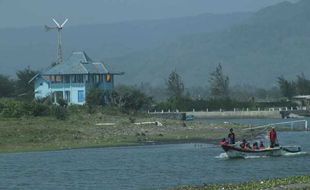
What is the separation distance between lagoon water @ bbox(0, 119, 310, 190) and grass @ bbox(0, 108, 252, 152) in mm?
4651

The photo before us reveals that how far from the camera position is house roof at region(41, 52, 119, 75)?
420 feet

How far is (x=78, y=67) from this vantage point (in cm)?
12888

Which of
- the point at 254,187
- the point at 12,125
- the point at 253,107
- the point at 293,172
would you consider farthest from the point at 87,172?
the point at 253,107

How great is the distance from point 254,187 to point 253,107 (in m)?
138

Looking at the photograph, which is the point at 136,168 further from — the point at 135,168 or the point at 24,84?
the point at 24,84

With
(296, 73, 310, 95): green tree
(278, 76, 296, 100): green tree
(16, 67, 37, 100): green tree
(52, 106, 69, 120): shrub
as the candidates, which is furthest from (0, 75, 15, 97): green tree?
(296, 73, 310, 95): green tree

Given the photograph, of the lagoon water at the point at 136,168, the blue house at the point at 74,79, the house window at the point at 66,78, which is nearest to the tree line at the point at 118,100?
the blue house at the point at 74,79

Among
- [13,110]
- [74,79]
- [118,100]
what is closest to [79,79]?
[74,79]

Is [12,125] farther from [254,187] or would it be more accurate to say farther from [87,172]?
[254,187]

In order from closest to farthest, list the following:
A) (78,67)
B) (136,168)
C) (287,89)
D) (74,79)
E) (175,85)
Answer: (136,168) < (74,79) < (78,67) < (287,89) < (175,85)

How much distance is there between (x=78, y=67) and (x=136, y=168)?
77272mm

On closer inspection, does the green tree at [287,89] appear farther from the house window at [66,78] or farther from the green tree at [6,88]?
the house window at [66,78]

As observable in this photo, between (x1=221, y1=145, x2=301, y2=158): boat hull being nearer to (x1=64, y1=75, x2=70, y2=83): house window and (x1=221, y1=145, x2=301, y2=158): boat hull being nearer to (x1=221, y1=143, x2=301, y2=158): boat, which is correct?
(x1=221, y1=143, x2=301, y2=158): boat

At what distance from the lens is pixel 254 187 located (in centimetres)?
3136
